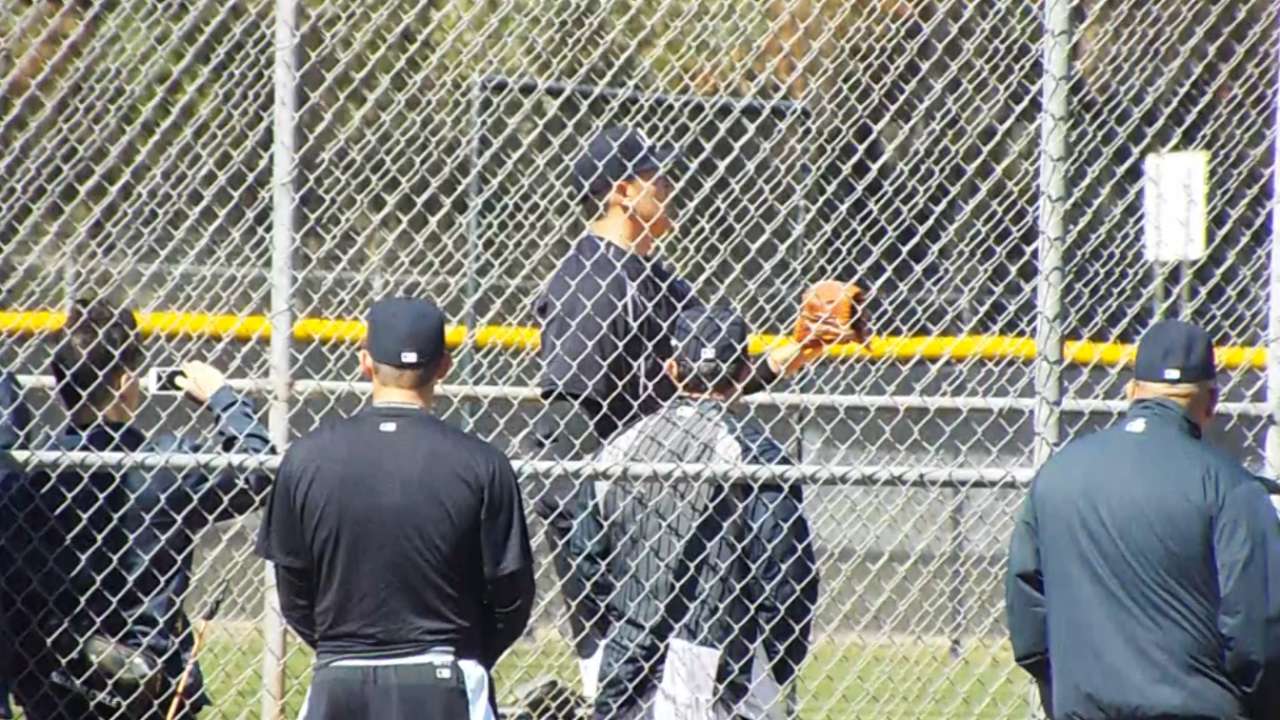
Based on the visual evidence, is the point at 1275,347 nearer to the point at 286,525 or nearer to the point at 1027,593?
the point at 1027,593

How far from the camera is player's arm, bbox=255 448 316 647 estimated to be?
4.50 m

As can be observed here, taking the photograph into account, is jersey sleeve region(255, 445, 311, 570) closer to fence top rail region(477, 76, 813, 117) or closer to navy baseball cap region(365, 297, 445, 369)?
navy baseball cap region(365, 297, 445, 369)

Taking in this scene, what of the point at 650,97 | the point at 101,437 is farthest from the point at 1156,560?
the point at 101,437

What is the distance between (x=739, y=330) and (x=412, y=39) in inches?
175

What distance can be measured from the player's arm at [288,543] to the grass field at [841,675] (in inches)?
88.4

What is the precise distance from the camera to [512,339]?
7.16 metres

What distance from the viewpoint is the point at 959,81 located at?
9633 mm

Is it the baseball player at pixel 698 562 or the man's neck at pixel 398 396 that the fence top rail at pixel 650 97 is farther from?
the man's neck at pixel 398 396

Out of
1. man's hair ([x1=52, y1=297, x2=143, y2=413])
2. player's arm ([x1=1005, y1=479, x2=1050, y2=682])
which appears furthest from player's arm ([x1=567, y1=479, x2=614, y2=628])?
man's hair ([x1=52, y1=297, x2=143, y2=413])

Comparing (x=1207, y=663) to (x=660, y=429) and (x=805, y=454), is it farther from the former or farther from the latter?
(x=805, y=454)

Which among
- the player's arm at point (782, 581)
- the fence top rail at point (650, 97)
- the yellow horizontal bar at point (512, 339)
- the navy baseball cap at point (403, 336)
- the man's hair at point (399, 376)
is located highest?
the fence top rail at point (650, 97)

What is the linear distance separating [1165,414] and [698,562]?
1.44 m

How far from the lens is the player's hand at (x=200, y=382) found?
5367 mm

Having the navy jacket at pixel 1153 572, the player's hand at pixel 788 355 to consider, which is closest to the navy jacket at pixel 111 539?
the player's hand at pixel 788 355
